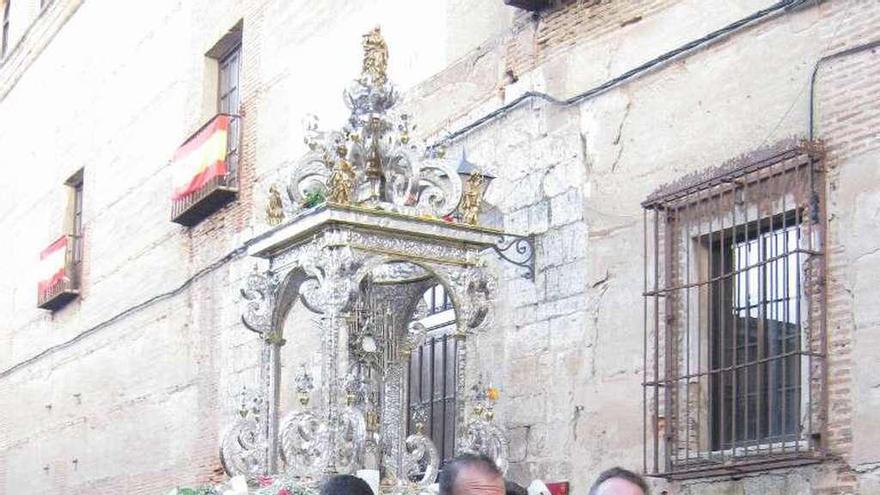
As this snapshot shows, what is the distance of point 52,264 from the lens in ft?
68.3

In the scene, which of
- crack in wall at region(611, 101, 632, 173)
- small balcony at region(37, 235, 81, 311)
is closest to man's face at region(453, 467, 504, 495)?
crack in wall at region(611, 101, 632, 173)

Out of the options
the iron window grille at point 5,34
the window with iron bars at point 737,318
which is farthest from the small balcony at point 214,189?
the iron window grille at point 5,34

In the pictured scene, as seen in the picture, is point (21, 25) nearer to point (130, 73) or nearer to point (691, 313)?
point (130, 73)

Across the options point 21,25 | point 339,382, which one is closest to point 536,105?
point 339,382

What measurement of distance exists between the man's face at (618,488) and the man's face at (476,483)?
13.1 inches

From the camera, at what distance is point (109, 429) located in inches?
728

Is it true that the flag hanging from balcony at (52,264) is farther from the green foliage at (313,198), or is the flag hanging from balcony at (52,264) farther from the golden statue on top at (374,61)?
the green foliage at (313,198)

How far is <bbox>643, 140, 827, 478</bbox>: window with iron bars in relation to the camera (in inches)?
333

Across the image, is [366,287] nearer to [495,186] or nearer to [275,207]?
[275,207]

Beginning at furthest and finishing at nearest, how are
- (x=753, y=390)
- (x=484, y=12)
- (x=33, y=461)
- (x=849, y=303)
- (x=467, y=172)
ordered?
(x=33, y=461), (x=484, y=12), (x=467, y=172), (x=753, y=390), (x=849, y=303)

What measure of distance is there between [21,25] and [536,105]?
52.9 feet

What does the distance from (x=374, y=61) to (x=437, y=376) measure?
2781 millimetres

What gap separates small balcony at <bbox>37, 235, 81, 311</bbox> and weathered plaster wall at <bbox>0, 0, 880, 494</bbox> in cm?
23

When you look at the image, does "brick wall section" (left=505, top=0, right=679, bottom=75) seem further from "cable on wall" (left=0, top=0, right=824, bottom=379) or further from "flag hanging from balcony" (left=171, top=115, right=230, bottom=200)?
"flag hanging from balcony" (left=171, top=115, right=230, bottom=200)
